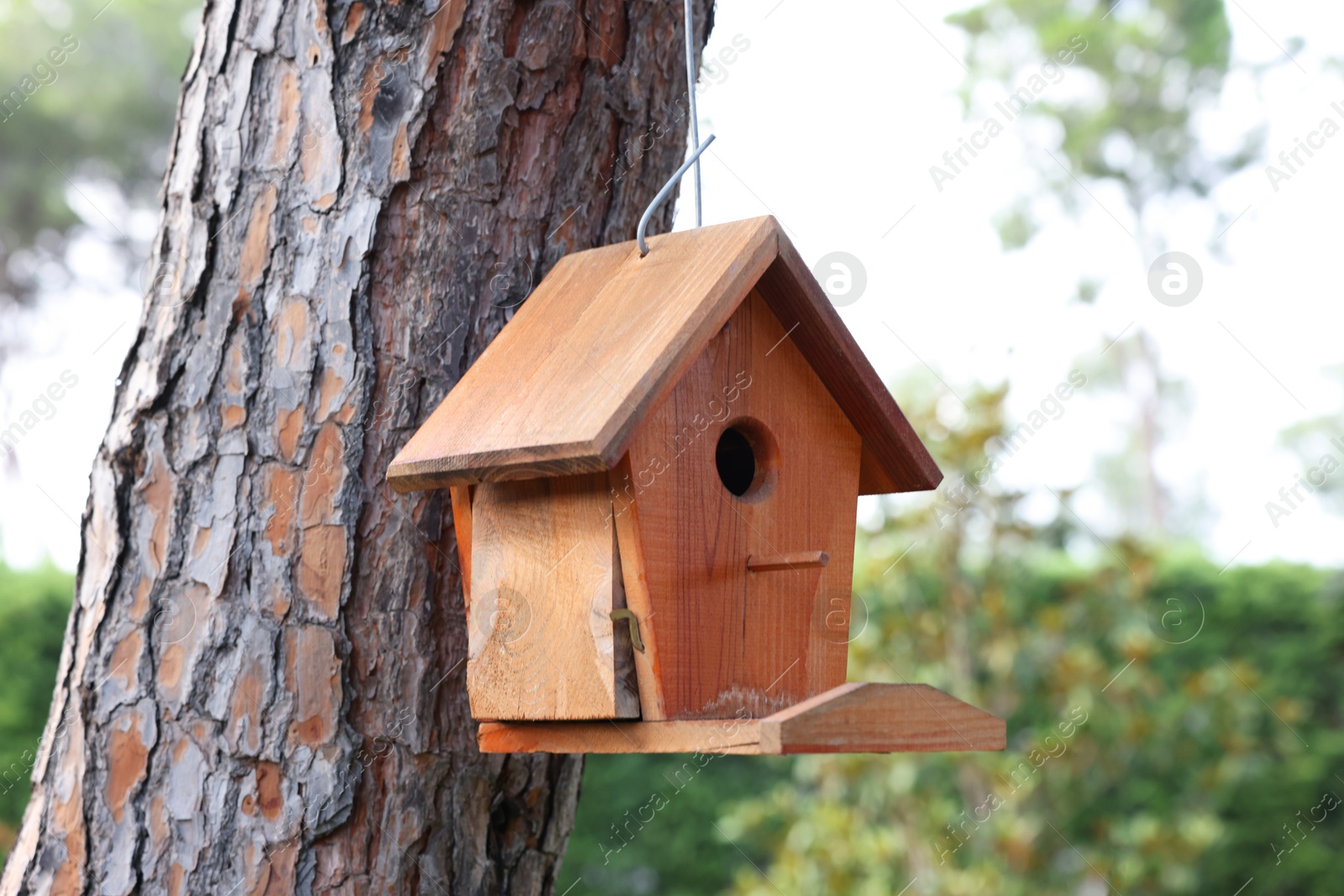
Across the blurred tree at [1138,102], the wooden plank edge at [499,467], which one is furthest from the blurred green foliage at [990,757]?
the blurred tree at [1138,102]

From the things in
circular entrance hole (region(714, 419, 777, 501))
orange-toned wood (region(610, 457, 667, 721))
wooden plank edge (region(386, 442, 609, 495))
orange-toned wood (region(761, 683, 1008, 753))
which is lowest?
orange-toned wood (region(761, 683, 1008, 753))

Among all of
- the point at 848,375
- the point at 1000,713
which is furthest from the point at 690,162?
the point at 1000,713

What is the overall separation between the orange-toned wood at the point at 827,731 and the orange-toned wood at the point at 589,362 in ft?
0.98

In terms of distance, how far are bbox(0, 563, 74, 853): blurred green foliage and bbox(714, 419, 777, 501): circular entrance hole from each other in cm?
354

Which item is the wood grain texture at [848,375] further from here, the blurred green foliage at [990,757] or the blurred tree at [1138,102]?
the blurred tree at [1138,102]

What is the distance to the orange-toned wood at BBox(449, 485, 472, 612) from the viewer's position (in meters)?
1.44

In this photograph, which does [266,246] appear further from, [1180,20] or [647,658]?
[1180,20]

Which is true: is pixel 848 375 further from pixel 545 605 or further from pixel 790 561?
pixel 545 605

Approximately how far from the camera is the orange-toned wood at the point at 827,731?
3.59ft

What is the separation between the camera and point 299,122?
1.59m

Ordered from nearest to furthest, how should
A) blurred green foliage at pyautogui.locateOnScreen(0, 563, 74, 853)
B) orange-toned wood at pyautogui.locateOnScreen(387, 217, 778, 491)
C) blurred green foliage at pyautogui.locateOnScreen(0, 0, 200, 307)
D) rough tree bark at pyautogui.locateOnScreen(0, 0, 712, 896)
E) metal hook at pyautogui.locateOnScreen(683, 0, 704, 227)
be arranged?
1. orange-toned wood at pyautogui.locateOnScreen(387, 217, 778, 491)
2. metal hook at pyautogui.locateOnScreen(683, 0, 704, 227)
3. rough tree bark at pyautogui.locateOnScreen(0, 0, 712, 896)
4. blurred green foliage at pyautogui.locateOnScreen(0, 563, 74, 853)
5. blurred green foliage at pyautogui.locateOnScreen(0, 0, 200, 307)

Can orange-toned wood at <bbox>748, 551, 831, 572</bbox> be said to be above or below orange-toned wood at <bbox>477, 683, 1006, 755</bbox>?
above

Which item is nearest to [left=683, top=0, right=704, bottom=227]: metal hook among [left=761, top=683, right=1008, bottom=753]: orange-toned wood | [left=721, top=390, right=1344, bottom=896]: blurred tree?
[left=761, top=683, right=1008, bottom=753]: orange-toned wood

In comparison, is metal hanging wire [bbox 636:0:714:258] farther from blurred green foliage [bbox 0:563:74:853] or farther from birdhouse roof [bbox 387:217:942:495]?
blurred green foliage [bbox 0:563:74:853]
